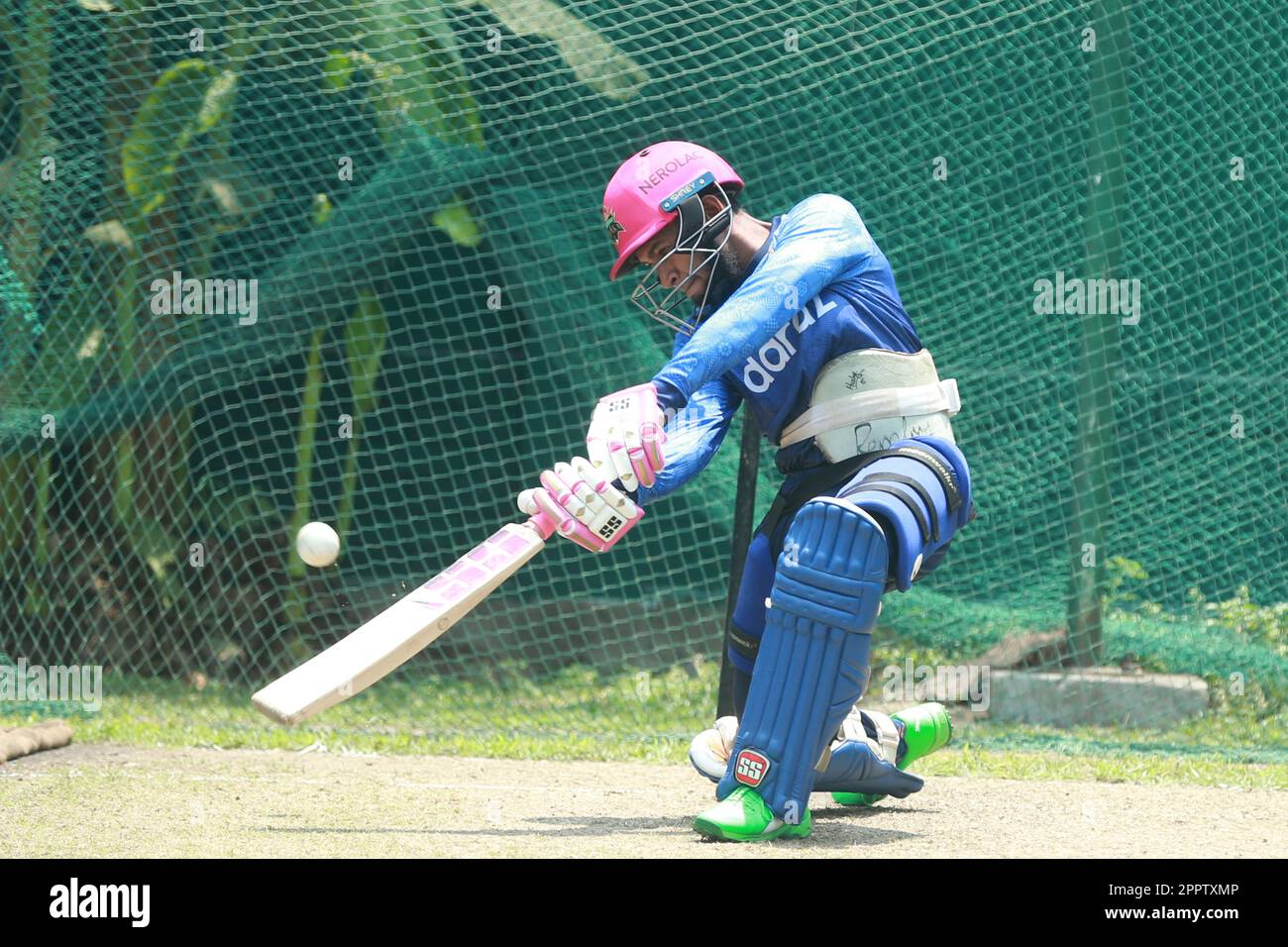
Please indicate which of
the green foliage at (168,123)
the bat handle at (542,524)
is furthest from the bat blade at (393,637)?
the green foliage at (168,123)

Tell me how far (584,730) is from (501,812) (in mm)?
1938

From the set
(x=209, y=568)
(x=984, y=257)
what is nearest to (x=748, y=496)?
(x=984, y=257)

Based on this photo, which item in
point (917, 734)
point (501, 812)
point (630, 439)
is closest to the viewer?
point (630, 439)

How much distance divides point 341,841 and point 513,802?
3.01 feet

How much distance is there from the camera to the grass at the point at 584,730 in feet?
17.7

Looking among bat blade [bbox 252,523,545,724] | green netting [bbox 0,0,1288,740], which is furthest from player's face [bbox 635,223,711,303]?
green netting [bbox 0,0,1288,740]

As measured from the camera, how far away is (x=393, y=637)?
3.50m

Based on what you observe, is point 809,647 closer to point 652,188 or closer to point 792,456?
point 792,456

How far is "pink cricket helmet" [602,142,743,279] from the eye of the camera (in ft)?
12.5

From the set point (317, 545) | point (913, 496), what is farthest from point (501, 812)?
point (913, 496)

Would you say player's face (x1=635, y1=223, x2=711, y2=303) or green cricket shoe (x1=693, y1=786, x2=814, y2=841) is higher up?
player's face (x1=635, y1=223, x2=711, y2=303)

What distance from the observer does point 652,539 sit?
709 centimetres

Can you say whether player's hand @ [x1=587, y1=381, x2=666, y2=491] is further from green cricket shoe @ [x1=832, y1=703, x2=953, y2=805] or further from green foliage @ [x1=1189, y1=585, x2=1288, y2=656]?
green foliage @ [x1=1189, y1=585, x2=1288, y2=656]

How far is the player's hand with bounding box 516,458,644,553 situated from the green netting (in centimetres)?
319
